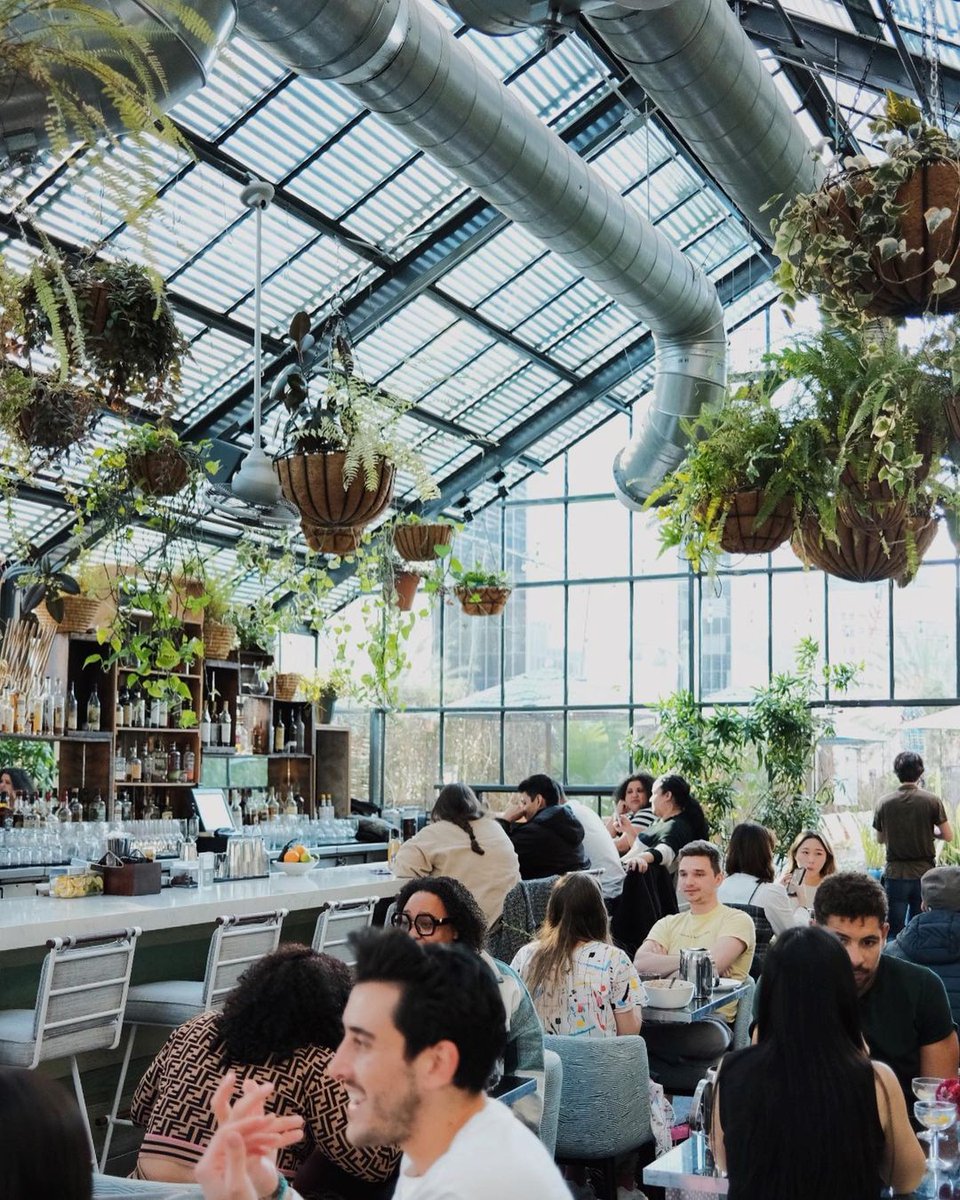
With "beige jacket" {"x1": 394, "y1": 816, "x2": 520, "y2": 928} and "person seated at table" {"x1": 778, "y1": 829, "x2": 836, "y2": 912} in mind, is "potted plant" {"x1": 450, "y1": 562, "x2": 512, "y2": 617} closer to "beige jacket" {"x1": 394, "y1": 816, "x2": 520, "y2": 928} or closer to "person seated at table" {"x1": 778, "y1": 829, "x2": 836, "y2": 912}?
"person seated at table" {"x1": 778, "y1": 829, "x2": 836, "y2": 912}

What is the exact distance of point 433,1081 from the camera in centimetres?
186

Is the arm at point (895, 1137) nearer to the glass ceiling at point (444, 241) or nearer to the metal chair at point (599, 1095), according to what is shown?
the metal chair at point (599, 1095)

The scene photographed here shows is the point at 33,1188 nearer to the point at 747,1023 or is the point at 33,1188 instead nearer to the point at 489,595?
the point at 747,1023

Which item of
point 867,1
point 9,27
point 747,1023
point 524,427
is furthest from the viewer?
point 524,427

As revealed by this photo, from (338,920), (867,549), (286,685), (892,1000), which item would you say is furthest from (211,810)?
(892,1000)

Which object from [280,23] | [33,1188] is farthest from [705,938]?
[33,1188]

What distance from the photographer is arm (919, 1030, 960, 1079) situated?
336 centimetres

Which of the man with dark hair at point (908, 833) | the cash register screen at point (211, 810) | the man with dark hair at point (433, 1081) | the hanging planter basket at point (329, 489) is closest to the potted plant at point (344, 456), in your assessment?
the hanging planter basket at point (329, 489)

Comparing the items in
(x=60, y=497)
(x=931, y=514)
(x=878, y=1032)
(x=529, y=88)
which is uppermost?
(x=529, y=88)

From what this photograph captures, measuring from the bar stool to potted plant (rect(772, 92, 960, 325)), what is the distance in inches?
123

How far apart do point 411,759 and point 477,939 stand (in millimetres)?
10407

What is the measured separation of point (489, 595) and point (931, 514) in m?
5.70

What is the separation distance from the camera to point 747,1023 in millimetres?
4980

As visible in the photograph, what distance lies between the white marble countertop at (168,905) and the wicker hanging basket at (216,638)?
13.8 feet
